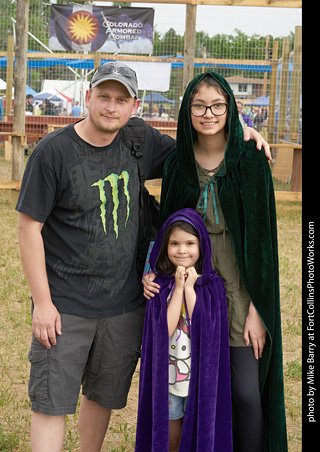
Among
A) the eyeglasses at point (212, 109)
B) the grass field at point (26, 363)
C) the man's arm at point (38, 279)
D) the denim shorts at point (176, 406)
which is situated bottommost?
the grass field at point (26, 363)

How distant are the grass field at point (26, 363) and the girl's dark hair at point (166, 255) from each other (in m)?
1.31

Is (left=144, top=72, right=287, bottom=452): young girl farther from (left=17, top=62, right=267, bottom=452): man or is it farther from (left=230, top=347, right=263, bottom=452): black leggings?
(left=17, top=62, right=267, bottom=452): man

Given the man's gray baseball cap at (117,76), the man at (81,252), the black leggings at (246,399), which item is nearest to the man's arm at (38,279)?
the man at (81,252)

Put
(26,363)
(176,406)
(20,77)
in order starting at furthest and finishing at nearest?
1. (20,77)
2. (26,363)
3. (176,406)

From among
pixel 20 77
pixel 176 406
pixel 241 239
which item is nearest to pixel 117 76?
pixel 241 239

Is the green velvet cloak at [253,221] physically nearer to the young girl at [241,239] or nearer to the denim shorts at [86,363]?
the young girl at [241,239]

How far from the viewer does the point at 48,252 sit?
2.69 meters

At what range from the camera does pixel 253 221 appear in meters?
2.65

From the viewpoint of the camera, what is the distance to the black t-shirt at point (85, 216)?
8.36 ft

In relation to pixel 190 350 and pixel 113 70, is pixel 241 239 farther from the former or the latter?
pixel 113 70

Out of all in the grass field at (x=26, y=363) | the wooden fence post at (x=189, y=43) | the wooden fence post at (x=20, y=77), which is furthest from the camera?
the wooden fence post at (x=189, y=43)

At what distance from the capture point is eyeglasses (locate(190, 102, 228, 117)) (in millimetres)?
2650

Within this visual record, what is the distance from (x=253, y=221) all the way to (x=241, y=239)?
0.10 m
